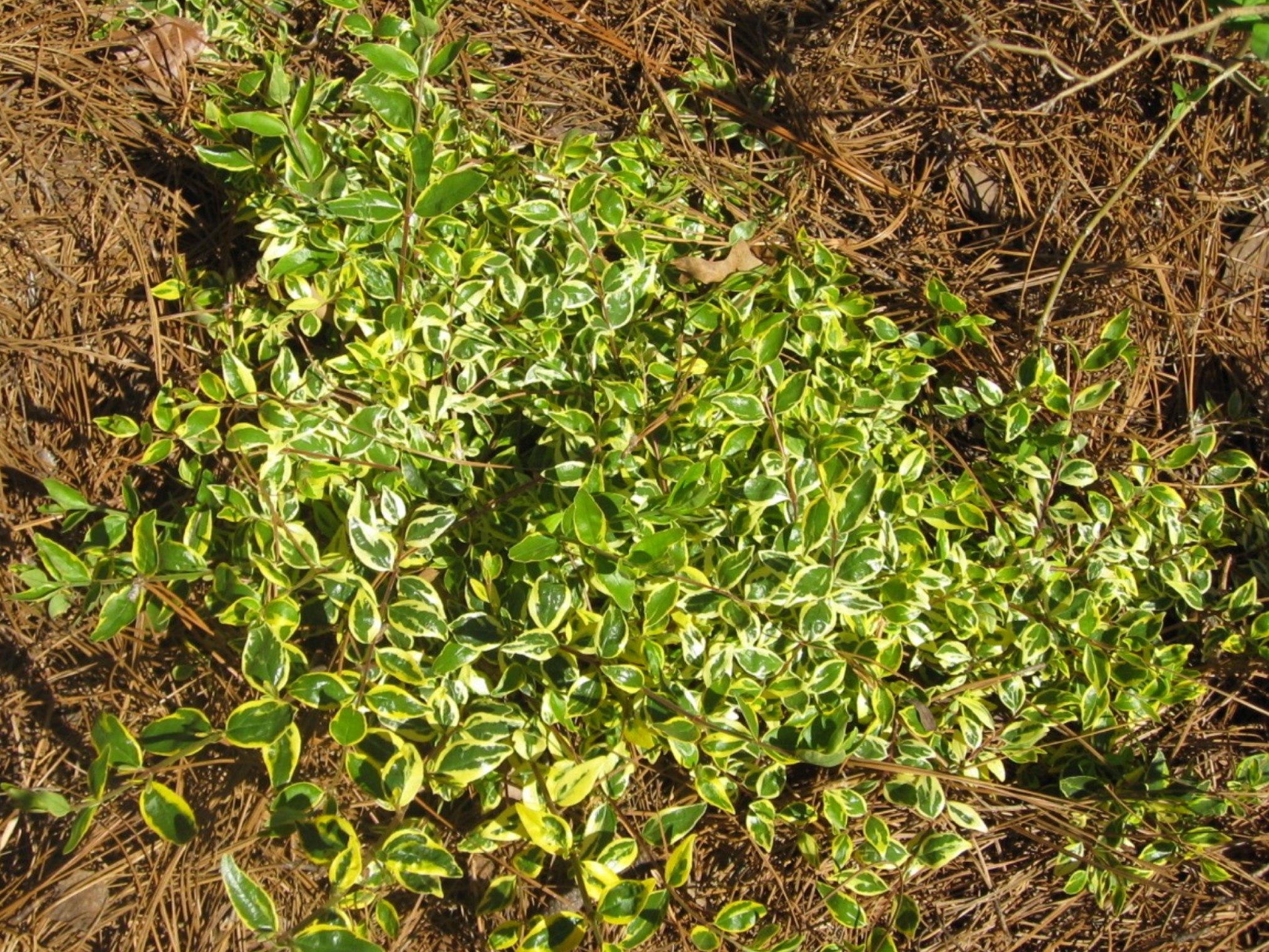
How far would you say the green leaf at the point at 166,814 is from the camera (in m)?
1.37

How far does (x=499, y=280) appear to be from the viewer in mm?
1871

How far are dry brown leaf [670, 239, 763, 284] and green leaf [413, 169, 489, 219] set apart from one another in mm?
543

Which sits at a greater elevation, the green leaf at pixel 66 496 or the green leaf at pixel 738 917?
the green leaf at pixel 66 496

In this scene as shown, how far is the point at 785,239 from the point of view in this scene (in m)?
2.29

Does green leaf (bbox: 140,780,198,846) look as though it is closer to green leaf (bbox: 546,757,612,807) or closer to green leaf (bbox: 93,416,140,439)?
green leaf (bbox: 546,757,612,807)

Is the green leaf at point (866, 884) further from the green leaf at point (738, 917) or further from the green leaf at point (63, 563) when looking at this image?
the green leaf at point (63, 563)

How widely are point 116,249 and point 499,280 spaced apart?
1008 millimetres

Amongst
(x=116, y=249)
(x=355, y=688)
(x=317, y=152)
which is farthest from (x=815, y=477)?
(x=116, y=249)

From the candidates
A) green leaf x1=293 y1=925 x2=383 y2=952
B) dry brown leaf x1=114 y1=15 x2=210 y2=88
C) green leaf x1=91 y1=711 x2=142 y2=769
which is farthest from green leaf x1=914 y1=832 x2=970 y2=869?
dry brown leaf x1=114 y1=15 x2=210 y2=88

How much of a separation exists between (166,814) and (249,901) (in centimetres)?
18

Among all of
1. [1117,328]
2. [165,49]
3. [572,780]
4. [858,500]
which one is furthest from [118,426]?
[1117,328]

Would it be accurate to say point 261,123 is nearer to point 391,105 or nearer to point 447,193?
point 391,105

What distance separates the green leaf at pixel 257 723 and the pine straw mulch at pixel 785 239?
1.33 feet

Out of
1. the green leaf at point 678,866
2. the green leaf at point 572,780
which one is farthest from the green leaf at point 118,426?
the green leaf at point 678,866
